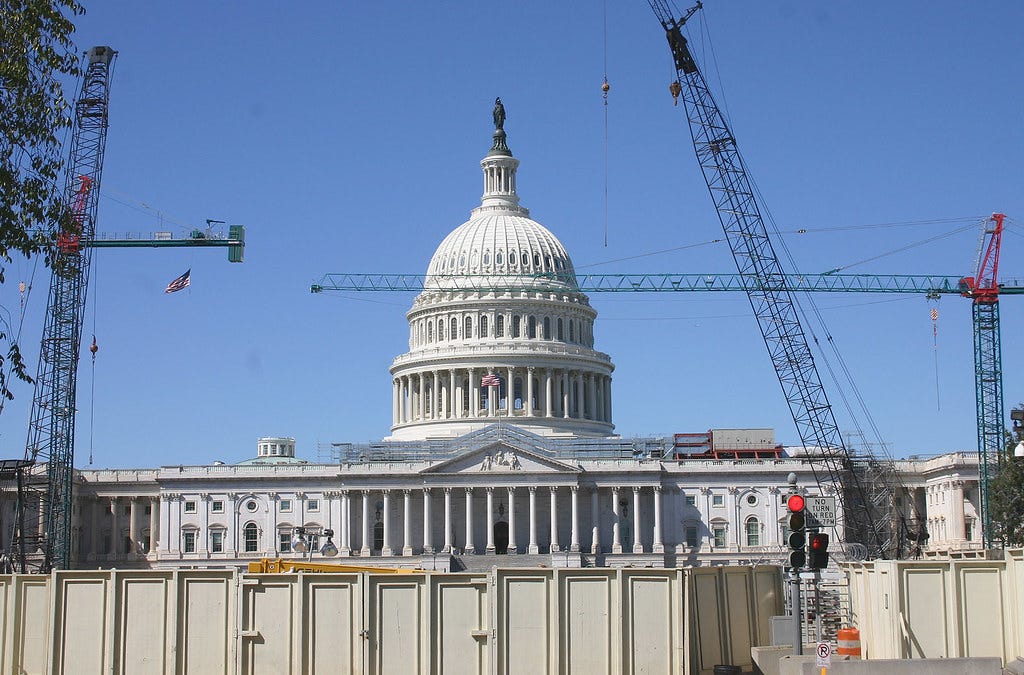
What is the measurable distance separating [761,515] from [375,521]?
39.1 metres

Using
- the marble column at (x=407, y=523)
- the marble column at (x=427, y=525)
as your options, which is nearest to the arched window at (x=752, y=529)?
the marble column at (x=427, y=525)

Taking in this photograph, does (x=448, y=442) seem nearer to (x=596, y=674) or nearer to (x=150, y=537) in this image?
(x=150, y=537)

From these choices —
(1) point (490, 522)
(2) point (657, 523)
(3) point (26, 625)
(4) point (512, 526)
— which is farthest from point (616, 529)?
(3) point (26, 625)

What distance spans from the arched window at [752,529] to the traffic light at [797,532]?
383 feet

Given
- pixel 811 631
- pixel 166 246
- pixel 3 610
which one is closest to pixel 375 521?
pixel 166 246

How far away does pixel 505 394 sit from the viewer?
176375 mm

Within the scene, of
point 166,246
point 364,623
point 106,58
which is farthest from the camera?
point 166,246

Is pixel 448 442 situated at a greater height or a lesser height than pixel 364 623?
greater

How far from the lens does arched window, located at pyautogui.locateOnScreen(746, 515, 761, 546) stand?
6260 inches

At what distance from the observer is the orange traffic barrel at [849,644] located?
42.4 m

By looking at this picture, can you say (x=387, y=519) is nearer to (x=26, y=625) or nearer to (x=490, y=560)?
(x=490, y=560)

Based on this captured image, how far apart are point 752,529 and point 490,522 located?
2668 cm

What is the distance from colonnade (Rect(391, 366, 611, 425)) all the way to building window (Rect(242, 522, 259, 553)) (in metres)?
25.6

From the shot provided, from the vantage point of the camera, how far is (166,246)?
14500 centimetres
